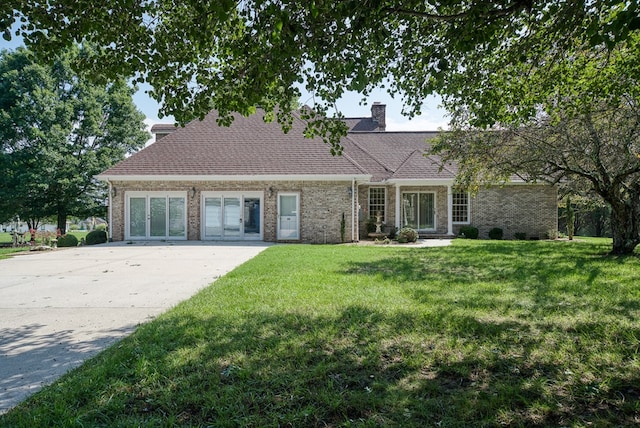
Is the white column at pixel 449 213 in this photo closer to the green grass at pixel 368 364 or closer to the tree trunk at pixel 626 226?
the tree trunk at pixel 626 226

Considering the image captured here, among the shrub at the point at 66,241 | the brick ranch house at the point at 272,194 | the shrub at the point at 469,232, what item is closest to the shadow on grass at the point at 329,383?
the brick ranch house at the point at 272,194

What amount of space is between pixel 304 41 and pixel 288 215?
1431cm

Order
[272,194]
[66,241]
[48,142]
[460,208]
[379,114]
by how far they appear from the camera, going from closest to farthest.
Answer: [66,241] < [272,194] < [460,208] < [48,142] < [379,114]

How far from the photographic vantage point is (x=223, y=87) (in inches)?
219

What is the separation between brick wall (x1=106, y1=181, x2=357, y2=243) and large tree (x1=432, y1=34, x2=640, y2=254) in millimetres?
5663

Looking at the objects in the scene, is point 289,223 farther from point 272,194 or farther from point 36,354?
point 36,354

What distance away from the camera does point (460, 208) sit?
2148 centimetres

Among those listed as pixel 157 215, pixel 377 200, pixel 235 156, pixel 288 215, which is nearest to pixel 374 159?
pixel 377 200

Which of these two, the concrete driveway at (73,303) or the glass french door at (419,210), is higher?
the glass french door at (419,210)

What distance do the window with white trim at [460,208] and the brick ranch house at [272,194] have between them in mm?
53

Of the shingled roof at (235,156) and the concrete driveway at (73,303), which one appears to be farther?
the shingled roof at (235,156)

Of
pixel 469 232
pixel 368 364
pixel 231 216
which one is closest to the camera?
pixel 368 364

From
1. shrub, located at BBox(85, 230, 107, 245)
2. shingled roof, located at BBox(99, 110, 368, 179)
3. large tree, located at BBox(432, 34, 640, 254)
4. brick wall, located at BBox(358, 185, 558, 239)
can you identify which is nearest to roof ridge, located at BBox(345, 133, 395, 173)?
brick wall, located at BBox(358, 185, 558, 239)

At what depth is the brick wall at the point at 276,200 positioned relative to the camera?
60.3 feet
